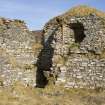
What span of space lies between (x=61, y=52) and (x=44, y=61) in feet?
5.04

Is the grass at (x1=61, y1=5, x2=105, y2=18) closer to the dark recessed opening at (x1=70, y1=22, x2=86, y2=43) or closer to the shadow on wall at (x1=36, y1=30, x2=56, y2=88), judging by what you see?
the dark recessed opening at (x1=70, y1=22, x2=86, y2=43)

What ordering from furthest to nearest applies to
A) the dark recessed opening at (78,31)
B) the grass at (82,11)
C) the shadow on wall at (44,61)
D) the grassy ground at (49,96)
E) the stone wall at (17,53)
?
the shadow on wall at (44,61) → the dark recessed opening at (78,31) → the grass at (82,11) → the stone wall at (17,53) → the grassy ground at (49,96)

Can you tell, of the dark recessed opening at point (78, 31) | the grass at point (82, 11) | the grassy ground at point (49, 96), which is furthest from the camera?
the dark recessed opening at point (78, 31)

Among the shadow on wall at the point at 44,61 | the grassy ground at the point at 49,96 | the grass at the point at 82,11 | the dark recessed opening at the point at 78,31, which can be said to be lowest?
the grassy ground at the point at 49,96

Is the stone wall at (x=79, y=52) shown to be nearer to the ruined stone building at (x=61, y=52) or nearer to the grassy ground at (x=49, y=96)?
the ruined stone building at (x=61, y=52)

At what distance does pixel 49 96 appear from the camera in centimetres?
2081

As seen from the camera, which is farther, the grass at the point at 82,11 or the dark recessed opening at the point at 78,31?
the dark recessed opening at the point at 78,31

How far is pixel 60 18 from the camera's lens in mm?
24641

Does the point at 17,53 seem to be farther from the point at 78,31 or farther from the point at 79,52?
the point at 78,31

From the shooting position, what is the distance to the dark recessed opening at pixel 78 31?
78.6ft

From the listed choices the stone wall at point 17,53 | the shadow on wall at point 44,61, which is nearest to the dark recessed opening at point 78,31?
the shadow on wall at point 44,61

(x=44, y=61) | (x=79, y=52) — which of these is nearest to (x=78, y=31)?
(x=79, y=52)

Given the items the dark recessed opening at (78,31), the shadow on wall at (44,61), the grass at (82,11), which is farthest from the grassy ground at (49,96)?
the grass at (82,11)

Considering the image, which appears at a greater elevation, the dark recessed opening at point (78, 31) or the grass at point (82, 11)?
the grass at point (82, 11)
